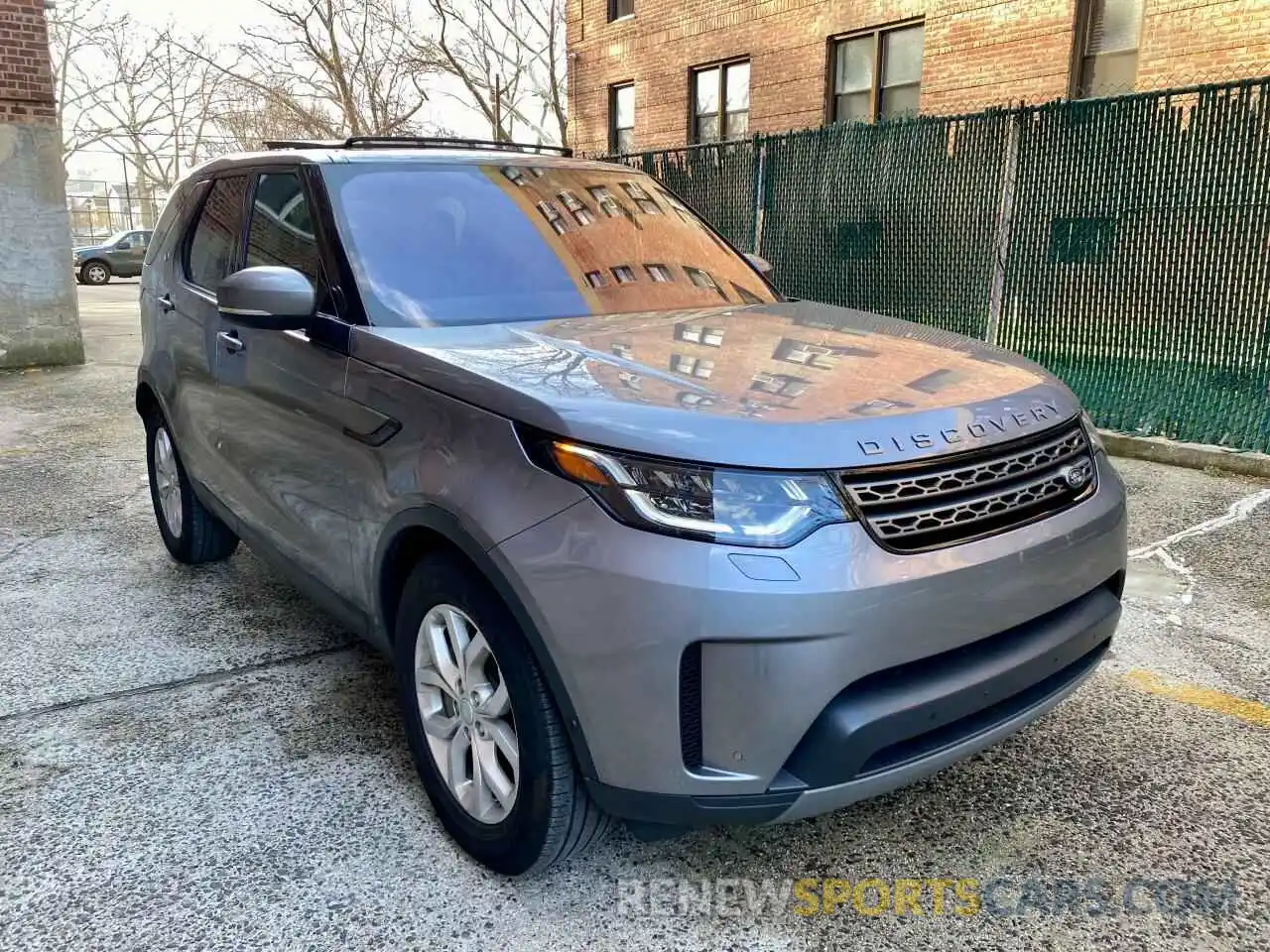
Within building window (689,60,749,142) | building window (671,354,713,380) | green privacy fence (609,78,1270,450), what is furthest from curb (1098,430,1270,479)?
building window (689,60,749,142)

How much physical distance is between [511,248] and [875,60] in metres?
11.8

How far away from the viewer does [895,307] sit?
8.30m

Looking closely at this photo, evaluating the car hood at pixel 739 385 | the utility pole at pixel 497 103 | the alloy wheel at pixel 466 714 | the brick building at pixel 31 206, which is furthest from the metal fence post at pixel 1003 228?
the utility pole at pixel 497 103

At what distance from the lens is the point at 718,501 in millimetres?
2008

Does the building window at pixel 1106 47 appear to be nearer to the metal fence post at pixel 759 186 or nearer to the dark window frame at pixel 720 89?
the metal fence post at pixel 759 186

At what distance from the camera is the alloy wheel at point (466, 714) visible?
235 cm

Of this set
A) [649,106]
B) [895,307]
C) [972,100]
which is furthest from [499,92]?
[895,307]

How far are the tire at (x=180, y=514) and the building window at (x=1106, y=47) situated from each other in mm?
10121

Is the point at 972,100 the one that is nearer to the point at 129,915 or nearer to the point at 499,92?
the point at 129,915

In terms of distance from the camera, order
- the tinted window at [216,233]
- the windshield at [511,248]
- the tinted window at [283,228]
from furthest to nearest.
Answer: the tinted window at [216,233] → the tinted window at [283,228] → the windshield at [511,248]

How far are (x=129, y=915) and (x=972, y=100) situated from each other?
12456mm

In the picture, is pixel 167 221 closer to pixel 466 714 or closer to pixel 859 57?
pixel 466 714

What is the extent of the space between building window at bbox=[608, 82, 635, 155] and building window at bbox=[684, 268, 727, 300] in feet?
49.0

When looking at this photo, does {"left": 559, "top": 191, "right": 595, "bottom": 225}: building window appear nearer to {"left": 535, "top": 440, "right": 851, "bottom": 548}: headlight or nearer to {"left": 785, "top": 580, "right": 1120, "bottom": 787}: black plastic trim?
{"left": 535, "top": 440, "right": 851, "bottom": 548}: headlight
